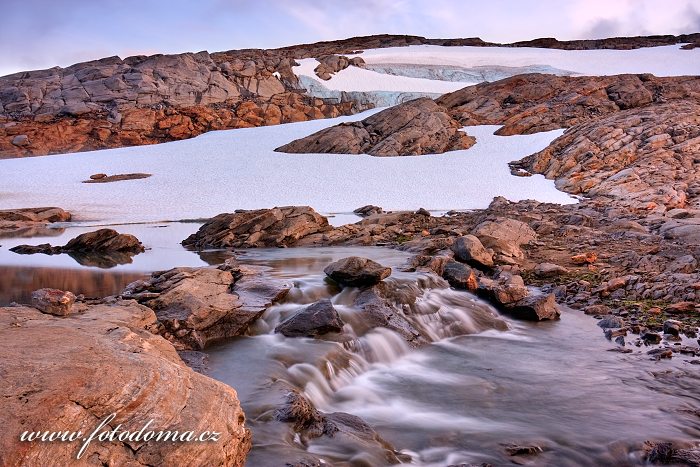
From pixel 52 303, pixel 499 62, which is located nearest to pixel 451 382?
pixel 52 303

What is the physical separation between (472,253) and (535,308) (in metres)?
2.84

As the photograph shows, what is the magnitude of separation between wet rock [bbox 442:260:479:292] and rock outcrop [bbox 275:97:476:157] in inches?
805

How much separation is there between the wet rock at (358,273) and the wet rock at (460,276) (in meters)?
1.79

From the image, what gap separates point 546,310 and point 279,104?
36.9 metres

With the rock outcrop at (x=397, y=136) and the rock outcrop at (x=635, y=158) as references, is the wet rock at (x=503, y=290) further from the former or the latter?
the rock outcrop at (x=397, y=136)

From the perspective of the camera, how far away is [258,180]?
2844cm

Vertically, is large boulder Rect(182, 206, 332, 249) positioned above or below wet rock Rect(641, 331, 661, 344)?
above

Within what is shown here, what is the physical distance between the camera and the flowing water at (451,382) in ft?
18.5

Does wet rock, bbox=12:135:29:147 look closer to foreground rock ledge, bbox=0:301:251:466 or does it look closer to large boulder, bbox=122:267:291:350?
large boulder, bbox=122:267:291:350

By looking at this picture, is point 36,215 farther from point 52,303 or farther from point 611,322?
point 611,322

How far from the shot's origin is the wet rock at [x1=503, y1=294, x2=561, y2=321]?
1020 centimetres

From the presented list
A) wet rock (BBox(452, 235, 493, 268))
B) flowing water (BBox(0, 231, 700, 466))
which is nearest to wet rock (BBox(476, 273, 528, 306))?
flowing water (BBox(0, 231, 700, 466))

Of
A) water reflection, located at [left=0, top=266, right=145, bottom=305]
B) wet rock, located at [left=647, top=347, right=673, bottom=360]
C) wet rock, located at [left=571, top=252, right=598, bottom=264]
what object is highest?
wet rock, located at [left=571, top=252, right=598, bottom=264]

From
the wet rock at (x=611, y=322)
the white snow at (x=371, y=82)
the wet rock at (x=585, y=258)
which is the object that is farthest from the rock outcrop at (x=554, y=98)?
the wet rock at (x=611, y=322)
